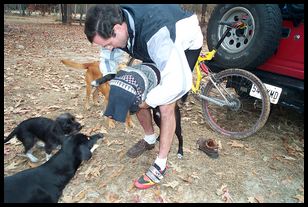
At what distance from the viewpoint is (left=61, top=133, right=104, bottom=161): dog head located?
333 cm

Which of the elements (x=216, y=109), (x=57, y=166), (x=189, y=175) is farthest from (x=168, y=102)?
(x=216, y=109)

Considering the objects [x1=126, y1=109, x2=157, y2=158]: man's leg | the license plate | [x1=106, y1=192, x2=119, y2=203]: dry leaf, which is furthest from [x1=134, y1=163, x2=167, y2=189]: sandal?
the license plate

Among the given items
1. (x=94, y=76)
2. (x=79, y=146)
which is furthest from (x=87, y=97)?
(x=79, y=146)

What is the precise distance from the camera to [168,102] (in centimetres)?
305

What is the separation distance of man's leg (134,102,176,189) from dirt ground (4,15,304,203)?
3.7 inches

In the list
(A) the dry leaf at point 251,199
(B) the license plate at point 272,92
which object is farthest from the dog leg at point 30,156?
(B) the license plate at point 272,92

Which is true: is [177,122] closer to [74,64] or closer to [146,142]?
[146,142]

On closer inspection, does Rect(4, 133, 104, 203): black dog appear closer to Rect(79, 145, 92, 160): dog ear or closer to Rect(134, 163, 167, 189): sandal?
Rect(79, 145, 92, 160): dog ear

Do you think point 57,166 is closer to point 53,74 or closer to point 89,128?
point 89,128

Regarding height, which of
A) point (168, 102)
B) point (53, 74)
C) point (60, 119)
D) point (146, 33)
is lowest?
point (53, 74)

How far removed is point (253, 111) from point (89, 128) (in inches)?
105

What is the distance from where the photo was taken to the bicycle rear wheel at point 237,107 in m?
4.05

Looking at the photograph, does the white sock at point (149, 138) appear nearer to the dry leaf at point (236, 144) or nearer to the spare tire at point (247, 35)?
the dry leaf at point (236, 144)
